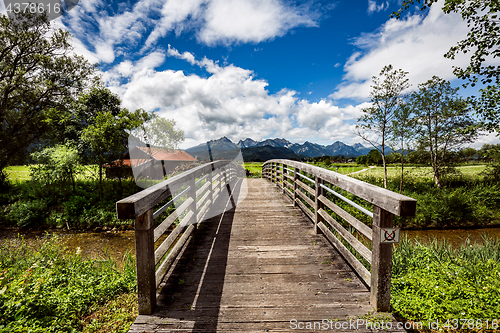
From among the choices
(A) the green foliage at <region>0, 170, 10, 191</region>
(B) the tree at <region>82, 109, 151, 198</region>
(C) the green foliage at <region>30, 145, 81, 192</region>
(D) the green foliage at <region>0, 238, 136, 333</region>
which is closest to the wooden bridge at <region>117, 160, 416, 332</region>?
(D) the green foliage at <region>0, 238, 136, 333</region>

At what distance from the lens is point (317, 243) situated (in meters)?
3.60

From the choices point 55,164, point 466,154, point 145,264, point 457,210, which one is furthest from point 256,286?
point 466,154

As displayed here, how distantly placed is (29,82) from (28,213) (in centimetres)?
897

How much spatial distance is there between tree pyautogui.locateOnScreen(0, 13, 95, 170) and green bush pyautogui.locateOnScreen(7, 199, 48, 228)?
13.3 feet

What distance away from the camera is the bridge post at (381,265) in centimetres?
199

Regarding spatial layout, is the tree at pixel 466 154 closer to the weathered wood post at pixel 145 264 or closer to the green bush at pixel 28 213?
the weathered wood post at pixel 145 264

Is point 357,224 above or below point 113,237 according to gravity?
above

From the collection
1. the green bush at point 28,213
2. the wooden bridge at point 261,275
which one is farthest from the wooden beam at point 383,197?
the green bush at point 28,213

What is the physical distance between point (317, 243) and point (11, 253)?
6.87 metres

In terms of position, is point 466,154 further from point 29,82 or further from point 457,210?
point 29,82

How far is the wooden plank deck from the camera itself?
197 centimetres

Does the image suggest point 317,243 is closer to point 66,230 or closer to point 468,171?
point 66,230

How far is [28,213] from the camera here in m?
11.1

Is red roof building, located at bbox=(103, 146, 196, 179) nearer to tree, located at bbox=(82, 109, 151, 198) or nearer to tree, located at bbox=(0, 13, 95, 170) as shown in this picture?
tree, located at bbox=(82, 109, 151, 198)
